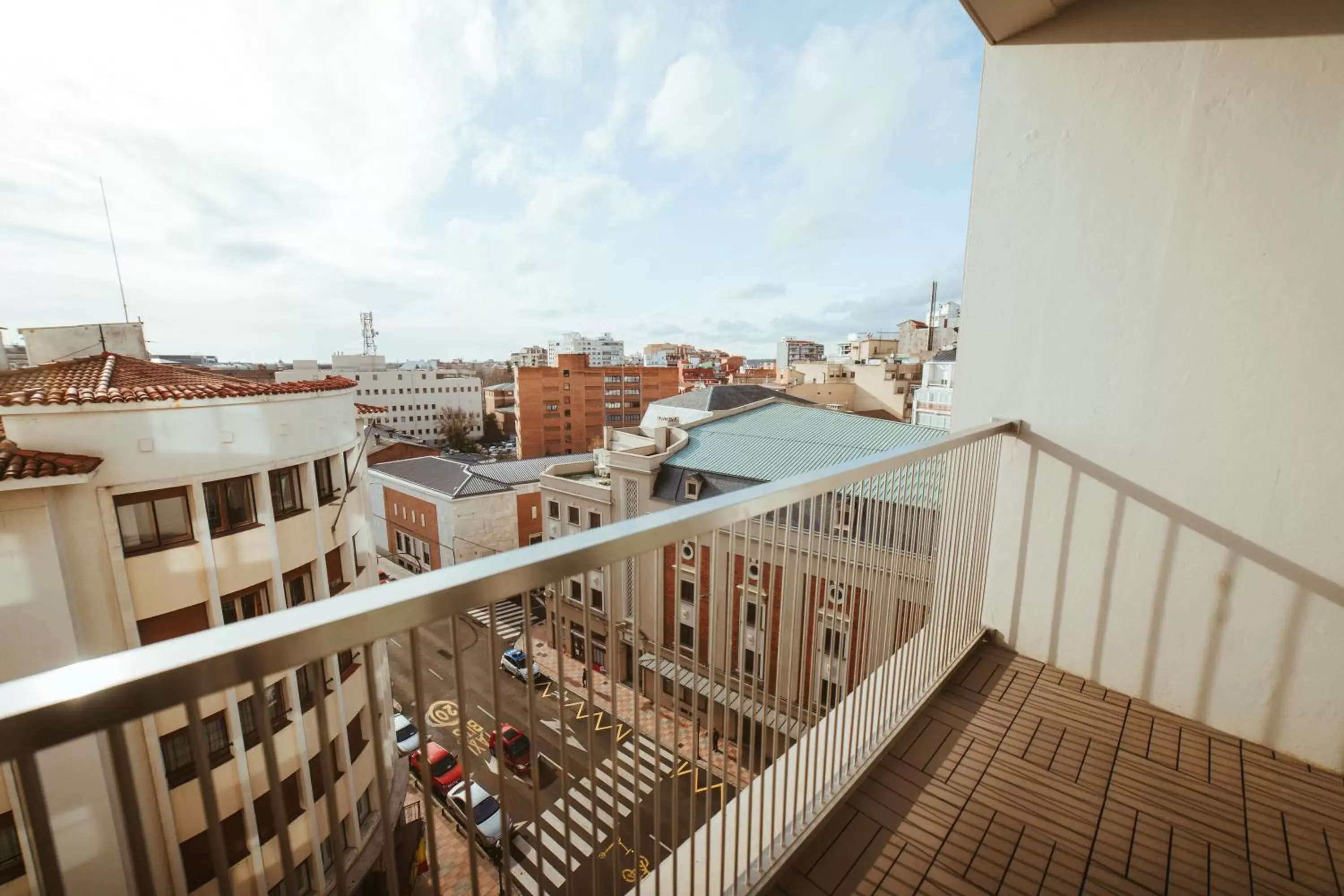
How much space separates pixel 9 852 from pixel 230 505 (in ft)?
10.3

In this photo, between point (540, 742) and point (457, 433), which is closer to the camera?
point (540, 742)

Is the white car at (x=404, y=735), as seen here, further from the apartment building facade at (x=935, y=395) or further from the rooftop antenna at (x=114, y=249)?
the apartment building facade at (x=935, y=395)

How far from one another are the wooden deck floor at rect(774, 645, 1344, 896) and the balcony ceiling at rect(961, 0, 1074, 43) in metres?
3.04

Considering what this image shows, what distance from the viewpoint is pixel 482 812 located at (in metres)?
9.10

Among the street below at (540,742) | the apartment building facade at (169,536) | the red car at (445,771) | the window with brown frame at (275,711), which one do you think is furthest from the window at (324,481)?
the street below at (540,742)

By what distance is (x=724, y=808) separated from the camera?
1555 mm

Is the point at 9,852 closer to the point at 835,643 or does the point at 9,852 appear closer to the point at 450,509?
the point at 835,643

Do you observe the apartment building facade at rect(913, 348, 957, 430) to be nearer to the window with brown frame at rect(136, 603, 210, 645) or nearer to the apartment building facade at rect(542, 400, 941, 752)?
the apartment building facade at rect(542, 400, 941, 752)

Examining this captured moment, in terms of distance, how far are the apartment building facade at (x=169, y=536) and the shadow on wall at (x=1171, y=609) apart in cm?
435

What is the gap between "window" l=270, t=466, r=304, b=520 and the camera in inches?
253

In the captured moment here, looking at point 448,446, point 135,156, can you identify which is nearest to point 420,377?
point 448,446

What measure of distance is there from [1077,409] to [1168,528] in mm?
612

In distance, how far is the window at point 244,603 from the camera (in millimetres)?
6113

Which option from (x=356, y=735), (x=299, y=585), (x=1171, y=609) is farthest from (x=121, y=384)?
(x=1171, y=609)
